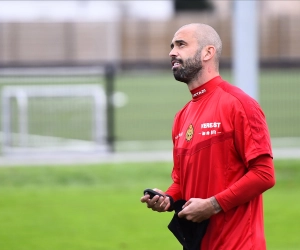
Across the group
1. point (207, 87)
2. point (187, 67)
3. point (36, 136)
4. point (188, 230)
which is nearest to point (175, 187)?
point (188, 230)

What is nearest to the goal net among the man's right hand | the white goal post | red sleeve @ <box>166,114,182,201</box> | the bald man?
the white goal post

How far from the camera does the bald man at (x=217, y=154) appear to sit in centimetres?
442

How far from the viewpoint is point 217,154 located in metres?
4.57

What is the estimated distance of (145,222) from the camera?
10086mm

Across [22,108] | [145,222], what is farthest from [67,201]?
[22,108]

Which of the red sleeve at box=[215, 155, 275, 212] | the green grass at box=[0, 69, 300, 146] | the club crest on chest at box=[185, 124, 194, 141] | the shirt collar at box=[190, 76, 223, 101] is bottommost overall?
the green grass at box=[0, 69, 300, 146]

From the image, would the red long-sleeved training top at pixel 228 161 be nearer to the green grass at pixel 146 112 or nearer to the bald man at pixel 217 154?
the bald man at pixel 217 154

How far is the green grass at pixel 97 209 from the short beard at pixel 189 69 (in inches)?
159

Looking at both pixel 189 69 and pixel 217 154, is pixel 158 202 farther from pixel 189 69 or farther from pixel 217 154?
pixel 189 69

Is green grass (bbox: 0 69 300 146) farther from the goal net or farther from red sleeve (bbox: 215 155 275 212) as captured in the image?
red sleeve (bbox: 215 155 275 212)

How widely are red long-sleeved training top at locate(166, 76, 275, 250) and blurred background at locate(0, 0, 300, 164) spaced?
6868mm

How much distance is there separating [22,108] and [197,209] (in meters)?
13.6

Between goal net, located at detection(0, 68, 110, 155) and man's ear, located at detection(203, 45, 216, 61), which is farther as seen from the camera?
goal net, located at detection(0, 68, 110, 155)

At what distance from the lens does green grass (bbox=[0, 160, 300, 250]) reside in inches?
348
